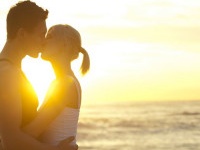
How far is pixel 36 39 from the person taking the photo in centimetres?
451

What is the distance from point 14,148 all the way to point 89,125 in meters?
33.7

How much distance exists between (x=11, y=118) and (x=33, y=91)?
348 mm

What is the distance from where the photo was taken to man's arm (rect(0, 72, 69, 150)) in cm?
429

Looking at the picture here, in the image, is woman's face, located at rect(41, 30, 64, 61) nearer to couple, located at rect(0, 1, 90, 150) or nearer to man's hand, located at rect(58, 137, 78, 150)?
couple, located at rect(0, 1, 90, 150)

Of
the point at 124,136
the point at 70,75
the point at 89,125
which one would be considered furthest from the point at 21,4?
the point at 89,125

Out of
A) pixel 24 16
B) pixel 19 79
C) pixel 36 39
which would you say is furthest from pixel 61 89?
pixel 24 16

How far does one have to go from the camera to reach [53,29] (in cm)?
467

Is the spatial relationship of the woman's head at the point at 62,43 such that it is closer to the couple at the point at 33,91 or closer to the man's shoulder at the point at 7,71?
the couple at the point at 33,91

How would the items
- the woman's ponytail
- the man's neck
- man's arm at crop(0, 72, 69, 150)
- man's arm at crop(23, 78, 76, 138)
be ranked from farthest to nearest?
the woman's ponytail < the man's neck < man's arm at crop(23, 78, 76, 138) < man's arm at crop(0, 72, 69, 150)

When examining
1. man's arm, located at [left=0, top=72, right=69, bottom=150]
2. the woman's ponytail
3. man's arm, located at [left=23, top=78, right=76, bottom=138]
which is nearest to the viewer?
man's arm, located at [left=0, top=72, right=69, bottom=150]

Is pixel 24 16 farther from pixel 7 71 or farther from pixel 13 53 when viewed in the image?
pixel 7 71

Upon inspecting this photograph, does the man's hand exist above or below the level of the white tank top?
below

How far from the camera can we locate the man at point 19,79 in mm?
4301

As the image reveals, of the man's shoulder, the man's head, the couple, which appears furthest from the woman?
the man's shoulder
